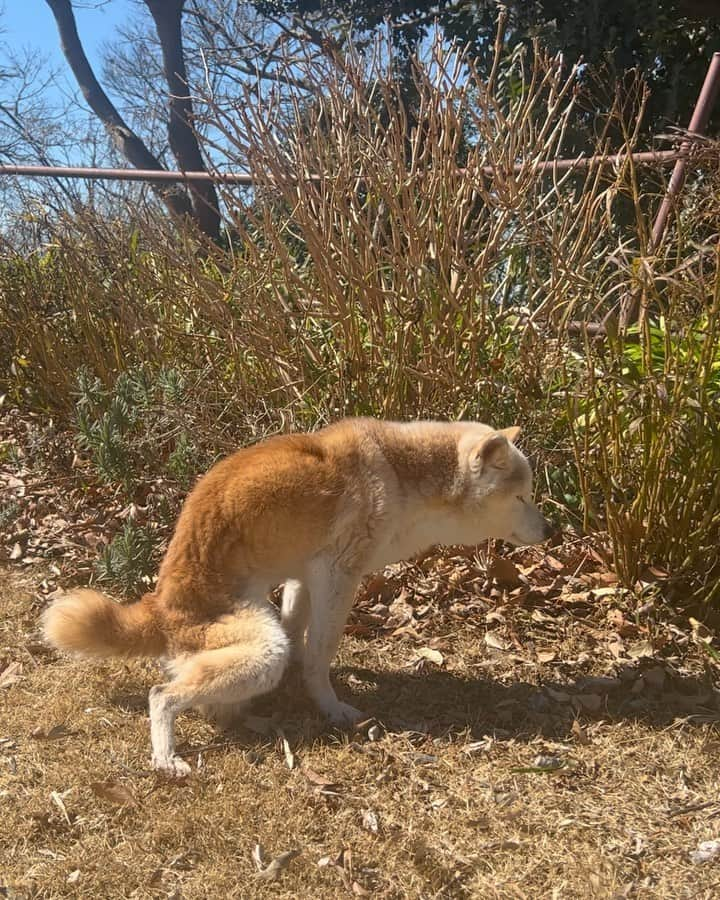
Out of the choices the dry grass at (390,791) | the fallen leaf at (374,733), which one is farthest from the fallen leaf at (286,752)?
the fallen leaf at (374,733)

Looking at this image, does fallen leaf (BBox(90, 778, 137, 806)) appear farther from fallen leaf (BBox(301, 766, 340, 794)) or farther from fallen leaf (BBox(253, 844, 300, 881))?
fallen leaf (BBox(301, 766, 340, 794))

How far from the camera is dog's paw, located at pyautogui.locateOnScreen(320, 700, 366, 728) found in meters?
3.74

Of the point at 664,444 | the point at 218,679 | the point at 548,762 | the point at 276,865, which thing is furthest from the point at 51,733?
the point at 664,444

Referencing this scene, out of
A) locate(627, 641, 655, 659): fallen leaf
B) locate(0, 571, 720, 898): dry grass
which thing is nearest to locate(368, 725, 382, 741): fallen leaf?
locate(0, 571, 720, 898): dry grass

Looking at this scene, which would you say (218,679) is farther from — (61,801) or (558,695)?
(558,695)

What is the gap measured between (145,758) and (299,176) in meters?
3.22

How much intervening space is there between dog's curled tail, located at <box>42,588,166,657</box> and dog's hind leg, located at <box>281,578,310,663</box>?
72 cm

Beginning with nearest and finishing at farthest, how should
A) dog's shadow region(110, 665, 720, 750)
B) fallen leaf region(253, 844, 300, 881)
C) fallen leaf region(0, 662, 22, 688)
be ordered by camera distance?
fallen leaf region(253, 844, 300, 881), dog's shadow region(110, 665, 720, 750), fallen leaf region(0, 662, 22, 688)

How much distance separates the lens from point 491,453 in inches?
155

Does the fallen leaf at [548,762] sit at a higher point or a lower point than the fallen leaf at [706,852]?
lower

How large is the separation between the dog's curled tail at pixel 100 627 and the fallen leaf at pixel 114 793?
0.52 meters

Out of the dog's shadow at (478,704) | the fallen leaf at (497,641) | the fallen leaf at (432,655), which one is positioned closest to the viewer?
the dog's shadow at (478,704)

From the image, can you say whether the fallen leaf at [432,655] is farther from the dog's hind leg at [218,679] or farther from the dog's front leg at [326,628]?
the dog's hind leg at [218,679]

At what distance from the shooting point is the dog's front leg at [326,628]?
3740 millimetres
